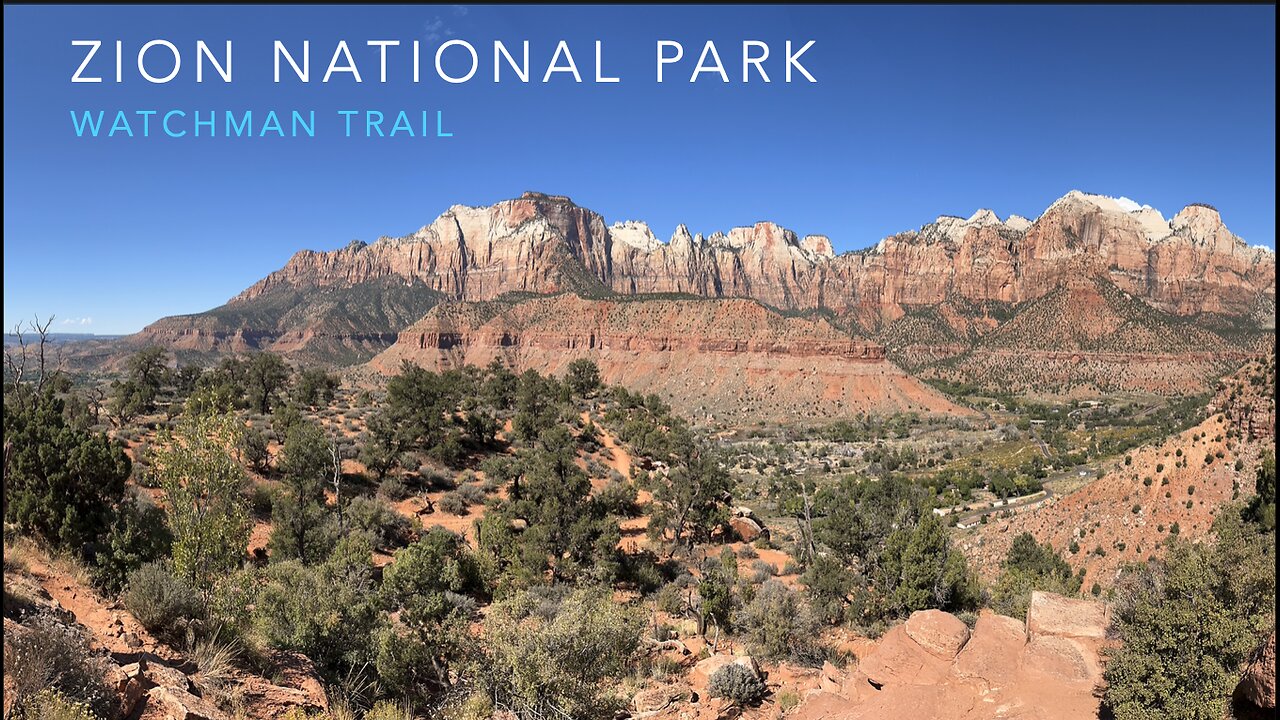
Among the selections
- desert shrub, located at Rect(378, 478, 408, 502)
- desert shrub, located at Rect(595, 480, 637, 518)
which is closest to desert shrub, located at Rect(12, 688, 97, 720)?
desert shrub, located at Rect(595, 480, 637, 518)

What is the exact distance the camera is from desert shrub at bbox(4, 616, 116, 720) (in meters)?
7.46

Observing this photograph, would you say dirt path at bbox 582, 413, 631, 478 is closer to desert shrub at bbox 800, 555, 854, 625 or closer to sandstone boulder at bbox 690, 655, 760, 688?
desert shrub at bbox 800, 555, 854, 625

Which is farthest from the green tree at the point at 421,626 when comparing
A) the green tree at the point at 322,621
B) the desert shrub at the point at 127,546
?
the desert shrub at the point at 127,546

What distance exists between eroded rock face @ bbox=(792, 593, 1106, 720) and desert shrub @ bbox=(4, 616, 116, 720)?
1221 centimetres

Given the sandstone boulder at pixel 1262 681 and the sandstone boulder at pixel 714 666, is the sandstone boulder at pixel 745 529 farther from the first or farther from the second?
the sandstone boulder at pixel 1262 681

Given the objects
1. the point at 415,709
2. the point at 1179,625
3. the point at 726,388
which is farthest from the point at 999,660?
the point at 726,388

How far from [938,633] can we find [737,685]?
15.9 feet

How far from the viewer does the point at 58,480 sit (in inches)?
591

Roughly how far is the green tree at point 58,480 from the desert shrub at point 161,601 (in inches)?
172

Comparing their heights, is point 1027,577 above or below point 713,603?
below

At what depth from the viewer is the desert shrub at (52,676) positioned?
7465 mm

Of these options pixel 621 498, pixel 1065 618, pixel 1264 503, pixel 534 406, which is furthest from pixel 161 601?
pixel 1264 503

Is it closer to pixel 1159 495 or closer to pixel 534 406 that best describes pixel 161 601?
pixel 534 406

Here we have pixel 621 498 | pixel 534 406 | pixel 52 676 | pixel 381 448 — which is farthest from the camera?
pixel 534 406
